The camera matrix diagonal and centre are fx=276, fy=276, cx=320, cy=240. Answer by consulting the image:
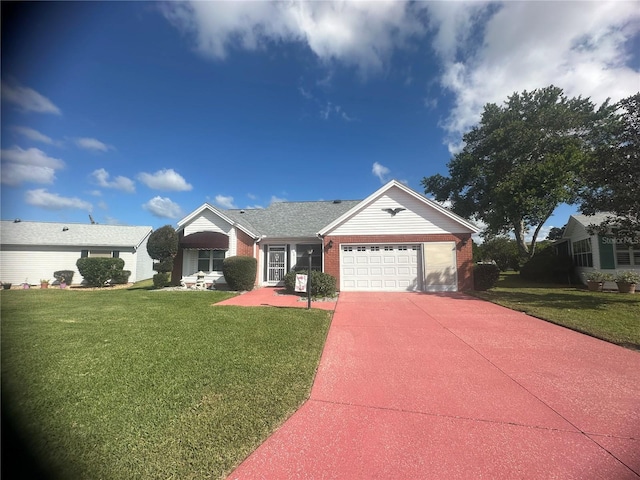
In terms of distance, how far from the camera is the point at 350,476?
7.73ft

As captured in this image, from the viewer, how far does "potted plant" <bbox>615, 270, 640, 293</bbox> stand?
13945 millimetres

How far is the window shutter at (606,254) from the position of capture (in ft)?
53.2

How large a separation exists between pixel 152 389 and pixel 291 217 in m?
16.2

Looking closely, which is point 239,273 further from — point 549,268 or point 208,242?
point 549,268

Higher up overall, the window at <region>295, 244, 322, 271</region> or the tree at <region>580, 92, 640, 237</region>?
the tree at <region>580, 92, 640, 237</region>

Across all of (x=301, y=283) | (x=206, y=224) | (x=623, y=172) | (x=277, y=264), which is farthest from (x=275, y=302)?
(x=623, y=172)

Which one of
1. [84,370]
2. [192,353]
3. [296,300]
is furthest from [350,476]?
[296,300]

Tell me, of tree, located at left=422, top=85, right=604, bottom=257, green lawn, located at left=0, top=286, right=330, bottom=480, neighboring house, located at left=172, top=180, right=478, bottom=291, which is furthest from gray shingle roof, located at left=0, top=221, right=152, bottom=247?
tree, located at left=422, top=85, right=604, bottom=257

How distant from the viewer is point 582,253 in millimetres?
18859

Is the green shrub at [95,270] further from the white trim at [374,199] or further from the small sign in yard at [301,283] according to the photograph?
the small sign in yard at [301,283]

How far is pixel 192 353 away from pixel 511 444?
4.96m

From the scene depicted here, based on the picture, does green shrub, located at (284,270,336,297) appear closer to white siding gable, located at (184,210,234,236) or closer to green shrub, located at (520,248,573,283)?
white siding gable, located at (184,210,234,236)

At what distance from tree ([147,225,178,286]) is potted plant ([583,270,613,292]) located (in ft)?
77.0

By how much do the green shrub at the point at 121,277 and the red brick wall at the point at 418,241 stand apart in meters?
16.8
